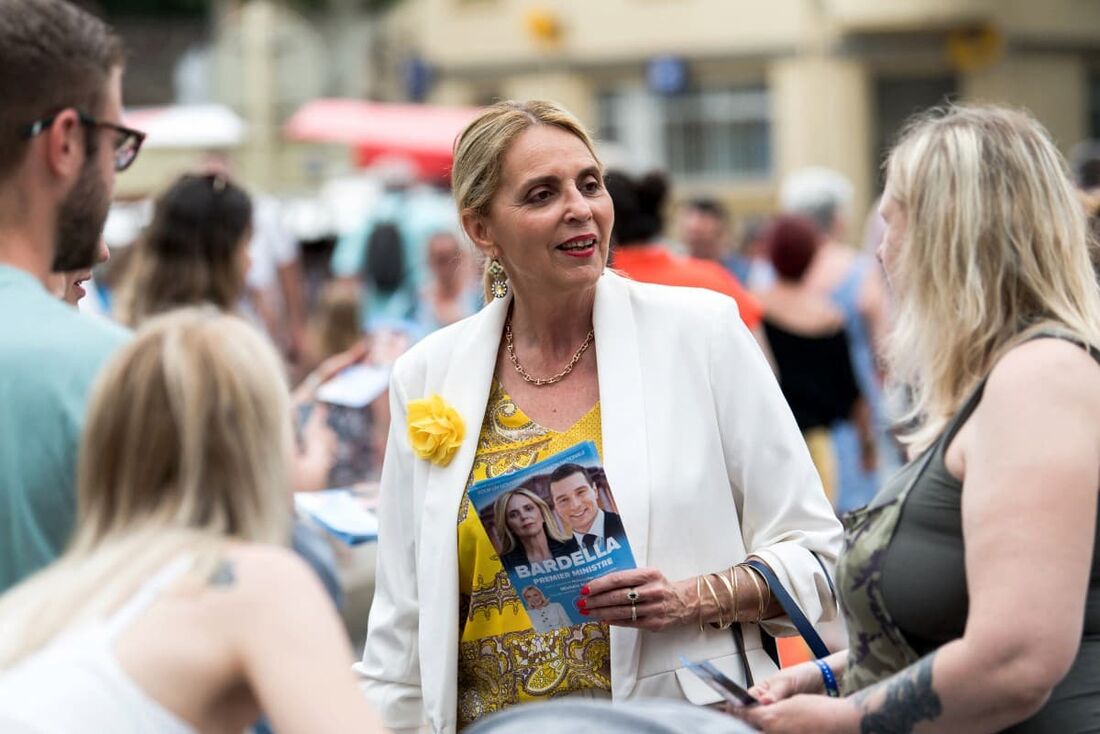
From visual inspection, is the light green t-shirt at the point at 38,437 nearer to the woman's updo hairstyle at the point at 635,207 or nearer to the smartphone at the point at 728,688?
the smartphone at the point at 728,688

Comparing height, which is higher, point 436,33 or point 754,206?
point 436,33

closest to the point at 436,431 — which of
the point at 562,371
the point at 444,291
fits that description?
the point at 562,371

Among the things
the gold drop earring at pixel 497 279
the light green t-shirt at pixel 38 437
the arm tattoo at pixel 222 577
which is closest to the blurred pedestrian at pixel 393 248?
the gold drop earring at pixel 497 279

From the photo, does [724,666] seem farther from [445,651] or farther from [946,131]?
[946,131]

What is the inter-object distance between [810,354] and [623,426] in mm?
5344

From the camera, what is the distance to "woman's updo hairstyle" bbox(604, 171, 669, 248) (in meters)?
6.90

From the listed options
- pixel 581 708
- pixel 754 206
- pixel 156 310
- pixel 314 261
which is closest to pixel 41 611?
pixel 581 708

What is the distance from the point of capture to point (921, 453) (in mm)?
3008

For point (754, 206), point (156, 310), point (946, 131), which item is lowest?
point (754, 206)

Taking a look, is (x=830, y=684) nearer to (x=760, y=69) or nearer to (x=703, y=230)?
(x=703, y=230)

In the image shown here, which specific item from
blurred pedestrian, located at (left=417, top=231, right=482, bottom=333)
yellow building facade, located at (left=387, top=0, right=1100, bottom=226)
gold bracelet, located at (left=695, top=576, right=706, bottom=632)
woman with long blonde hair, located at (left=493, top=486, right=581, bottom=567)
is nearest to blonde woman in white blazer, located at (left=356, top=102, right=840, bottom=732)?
gold bracelet, located at (left=695, top=576, right=706, bottom=632)

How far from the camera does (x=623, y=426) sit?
365 cm

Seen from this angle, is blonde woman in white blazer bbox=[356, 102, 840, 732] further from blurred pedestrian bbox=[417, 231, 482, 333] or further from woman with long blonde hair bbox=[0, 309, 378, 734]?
blurred pedestrian bbox=[417, 231, 482, 333]

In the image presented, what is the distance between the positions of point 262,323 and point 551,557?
6.84m
